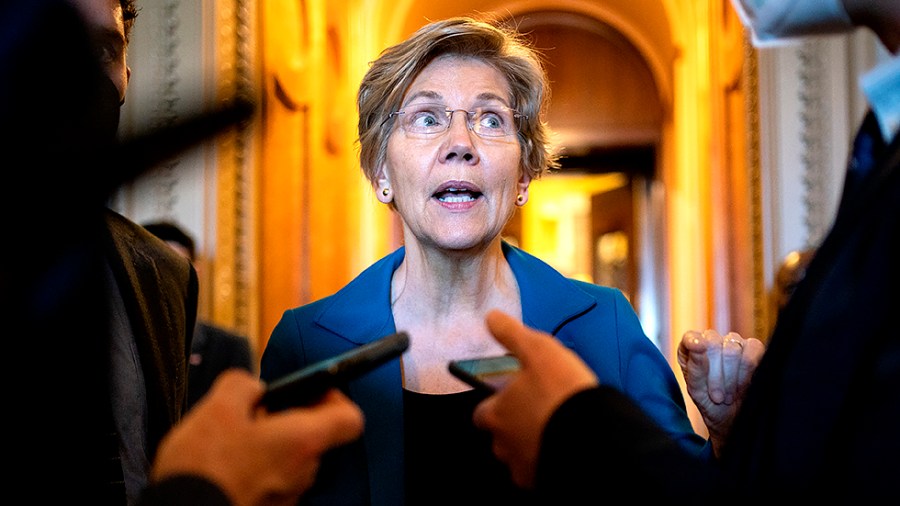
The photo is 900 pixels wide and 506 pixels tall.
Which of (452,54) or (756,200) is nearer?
(452,54)

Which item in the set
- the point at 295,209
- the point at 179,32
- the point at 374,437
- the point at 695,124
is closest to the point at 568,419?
the point at 374,437

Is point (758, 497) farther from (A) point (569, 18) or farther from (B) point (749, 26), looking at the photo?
(A) point (569, 18)

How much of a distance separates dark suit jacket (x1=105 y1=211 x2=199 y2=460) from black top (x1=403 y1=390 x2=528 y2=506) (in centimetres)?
43

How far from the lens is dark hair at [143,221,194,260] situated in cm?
295

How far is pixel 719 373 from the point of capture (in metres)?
1.38

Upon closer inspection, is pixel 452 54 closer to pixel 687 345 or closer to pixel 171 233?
pixel 687 345

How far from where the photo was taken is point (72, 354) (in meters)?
0.73

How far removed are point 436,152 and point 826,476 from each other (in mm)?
1104

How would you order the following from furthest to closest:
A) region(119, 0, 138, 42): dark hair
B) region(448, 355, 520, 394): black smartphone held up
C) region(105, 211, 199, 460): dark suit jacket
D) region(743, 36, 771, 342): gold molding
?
region(743, 36, 771, 342): gold molding, region(119, 0, 138, 42): dark hair, region(105, 211, 199, 460): dark suit jacket, region(448, 355, 520, 394): black smartphone held up

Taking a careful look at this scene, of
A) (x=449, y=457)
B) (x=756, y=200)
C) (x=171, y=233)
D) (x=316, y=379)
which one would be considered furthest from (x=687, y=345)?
(x=756, y=200)

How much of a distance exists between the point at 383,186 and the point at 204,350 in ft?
4.95

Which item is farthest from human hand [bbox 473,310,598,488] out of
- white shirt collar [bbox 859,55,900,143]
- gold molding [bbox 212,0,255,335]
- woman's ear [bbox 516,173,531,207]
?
gold molding [bbox 212,0,255,335]

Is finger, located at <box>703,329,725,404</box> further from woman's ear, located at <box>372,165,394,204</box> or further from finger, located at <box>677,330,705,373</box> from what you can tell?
woman's ear, located at <box>372,165,394,204</box>

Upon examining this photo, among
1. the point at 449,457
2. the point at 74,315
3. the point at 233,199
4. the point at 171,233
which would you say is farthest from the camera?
the point at 233,199
